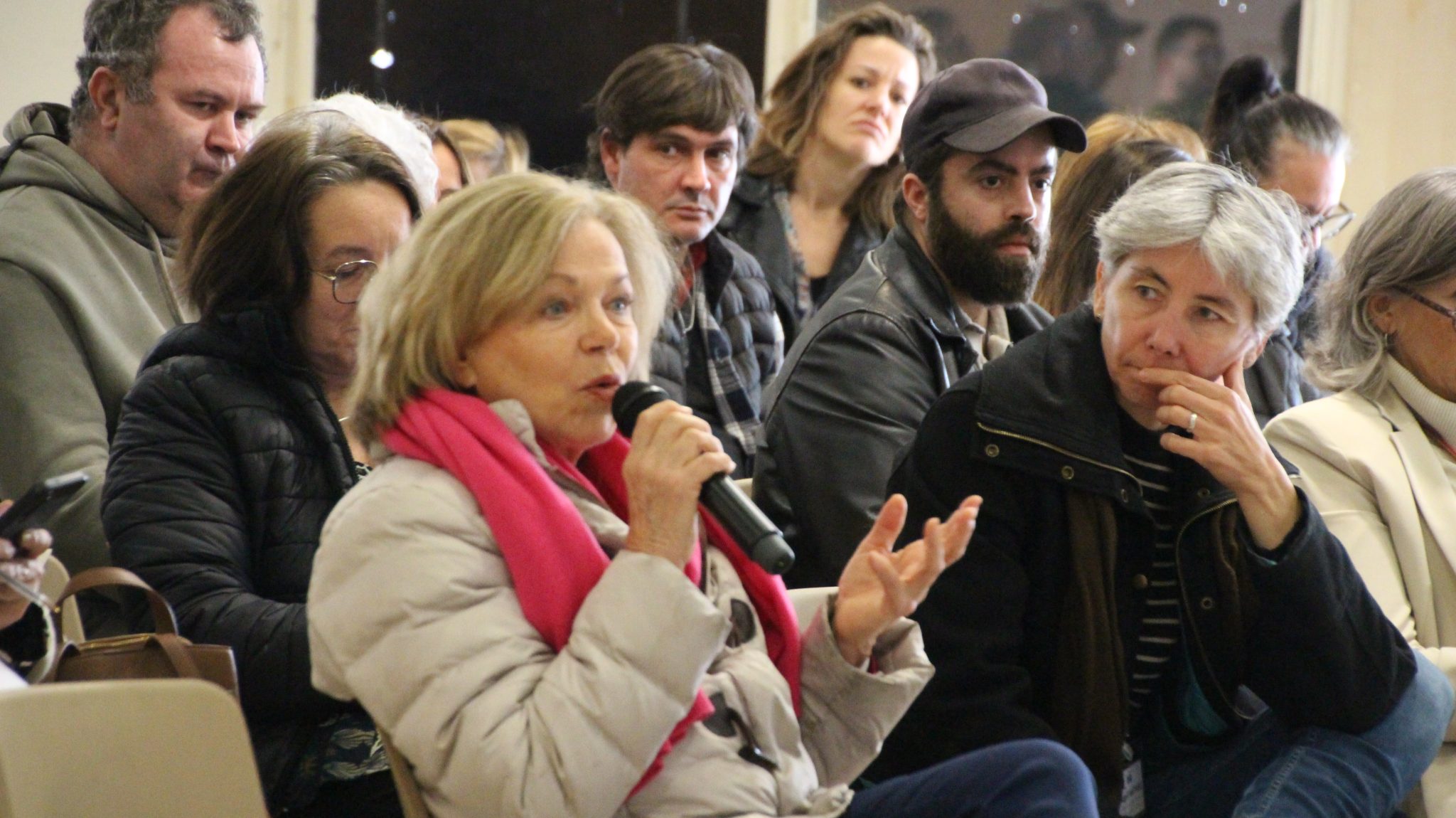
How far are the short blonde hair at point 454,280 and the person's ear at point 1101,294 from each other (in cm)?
84

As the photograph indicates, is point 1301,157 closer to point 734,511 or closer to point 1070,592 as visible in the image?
point 1070,592

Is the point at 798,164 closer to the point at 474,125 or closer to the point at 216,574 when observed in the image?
the point at 474,125

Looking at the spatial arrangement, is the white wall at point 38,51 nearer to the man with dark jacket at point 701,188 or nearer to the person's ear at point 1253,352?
the man with dark jacket at point 701,188

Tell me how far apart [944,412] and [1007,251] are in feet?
2.73

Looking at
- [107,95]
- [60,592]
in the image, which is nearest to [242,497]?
[60,592]

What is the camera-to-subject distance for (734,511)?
1.54 meters

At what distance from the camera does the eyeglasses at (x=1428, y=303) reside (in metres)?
2.59

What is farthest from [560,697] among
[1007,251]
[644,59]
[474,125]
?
[474,125]

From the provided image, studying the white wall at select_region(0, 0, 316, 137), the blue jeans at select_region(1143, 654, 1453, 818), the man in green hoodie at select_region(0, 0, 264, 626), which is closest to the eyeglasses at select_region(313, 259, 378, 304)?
the man in green hoodie at select_region(0, 0, 264, 626)

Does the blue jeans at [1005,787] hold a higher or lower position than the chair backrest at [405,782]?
lower

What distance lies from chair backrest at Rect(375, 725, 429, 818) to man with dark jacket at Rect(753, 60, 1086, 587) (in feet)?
3.62

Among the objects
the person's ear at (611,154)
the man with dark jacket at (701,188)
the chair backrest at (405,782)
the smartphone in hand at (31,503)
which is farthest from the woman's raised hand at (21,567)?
the person's ear at (611,154)

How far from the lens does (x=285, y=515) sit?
2037 millimetres

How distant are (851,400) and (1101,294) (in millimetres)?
511
